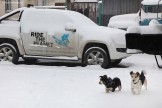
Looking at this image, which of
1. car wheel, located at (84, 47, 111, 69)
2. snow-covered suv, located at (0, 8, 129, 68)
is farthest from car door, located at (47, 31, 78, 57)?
car wheel, located at (84, 47, 111, 69)

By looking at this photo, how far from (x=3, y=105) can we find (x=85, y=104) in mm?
1315

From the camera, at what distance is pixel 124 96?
22.6 feet

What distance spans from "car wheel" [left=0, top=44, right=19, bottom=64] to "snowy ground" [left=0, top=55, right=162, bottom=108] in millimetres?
871

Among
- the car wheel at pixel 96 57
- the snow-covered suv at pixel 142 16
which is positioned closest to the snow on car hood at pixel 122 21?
the snow-covered suv at pixel 142 16

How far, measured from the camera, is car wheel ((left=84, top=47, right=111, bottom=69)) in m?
11.0

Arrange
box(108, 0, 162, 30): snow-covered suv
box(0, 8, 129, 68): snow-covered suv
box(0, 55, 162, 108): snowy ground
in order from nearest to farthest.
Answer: box(0, 55, 162, 108): snowy ground, box(0, 8, 129, 68): snow-covered suv, box(108, 0, 162, 30): snow-covered suv

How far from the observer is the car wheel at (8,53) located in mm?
11805

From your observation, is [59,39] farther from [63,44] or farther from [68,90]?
[68,90]

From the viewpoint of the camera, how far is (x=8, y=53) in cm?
1184

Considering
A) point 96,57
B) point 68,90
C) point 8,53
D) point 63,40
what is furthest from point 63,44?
point 68,90

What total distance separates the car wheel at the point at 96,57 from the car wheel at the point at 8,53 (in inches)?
85.1

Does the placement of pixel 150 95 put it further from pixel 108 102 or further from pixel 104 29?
pixel 104 29

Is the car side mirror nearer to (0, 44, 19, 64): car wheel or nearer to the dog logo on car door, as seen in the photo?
the dog logo on car door

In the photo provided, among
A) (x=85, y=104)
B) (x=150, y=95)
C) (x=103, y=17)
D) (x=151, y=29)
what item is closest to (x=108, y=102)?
(x=85, y=104)
